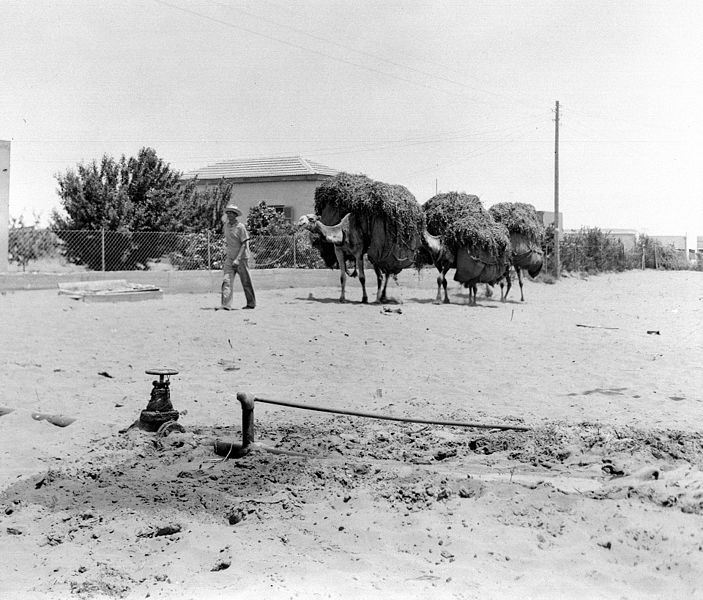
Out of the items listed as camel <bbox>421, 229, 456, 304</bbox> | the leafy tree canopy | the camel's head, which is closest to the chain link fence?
the leafy tree canopy

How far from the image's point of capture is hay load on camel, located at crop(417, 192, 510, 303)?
17.3 meters

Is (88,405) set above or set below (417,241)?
below

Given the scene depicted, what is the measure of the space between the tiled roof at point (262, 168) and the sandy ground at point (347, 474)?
2156 cm

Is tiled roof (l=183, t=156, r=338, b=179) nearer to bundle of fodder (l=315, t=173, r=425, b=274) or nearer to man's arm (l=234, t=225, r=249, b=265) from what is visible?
bundle of fodder (l=315, t=173, r=425, b=274)

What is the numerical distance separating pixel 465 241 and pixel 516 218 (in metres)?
3.58

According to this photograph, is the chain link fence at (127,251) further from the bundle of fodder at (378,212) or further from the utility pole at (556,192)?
the utility pole at (556,192)

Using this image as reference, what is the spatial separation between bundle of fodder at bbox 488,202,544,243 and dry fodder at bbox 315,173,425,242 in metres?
4.57

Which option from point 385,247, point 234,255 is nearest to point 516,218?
point 385,247

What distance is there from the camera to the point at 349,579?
3.52 m

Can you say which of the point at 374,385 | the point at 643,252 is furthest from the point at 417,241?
the point at 643,252

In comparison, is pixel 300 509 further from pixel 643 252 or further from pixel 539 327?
pixel 643 252

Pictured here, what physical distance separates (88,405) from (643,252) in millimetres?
41471

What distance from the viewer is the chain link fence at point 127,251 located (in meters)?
18.8

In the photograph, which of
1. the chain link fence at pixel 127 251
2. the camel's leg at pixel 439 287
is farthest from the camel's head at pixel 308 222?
the chain link fence at pixel 127 251
